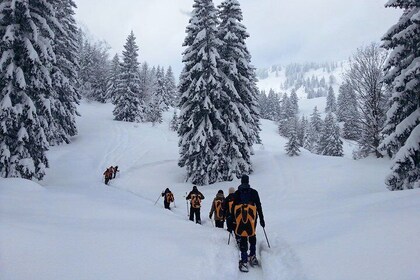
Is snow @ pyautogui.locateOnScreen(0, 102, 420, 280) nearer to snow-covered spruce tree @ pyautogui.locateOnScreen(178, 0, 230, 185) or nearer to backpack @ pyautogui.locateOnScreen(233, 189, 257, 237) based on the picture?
backpack @ pyautogui.locateOnScreen(233, 189, 257, 237)

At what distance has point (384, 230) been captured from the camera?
22.9 feet

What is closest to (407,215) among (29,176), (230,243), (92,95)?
(230,243)

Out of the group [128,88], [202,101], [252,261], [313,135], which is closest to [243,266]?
[252,261]

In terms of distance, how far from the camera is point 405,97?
13430 mm

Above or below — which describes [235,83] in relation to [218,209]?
above

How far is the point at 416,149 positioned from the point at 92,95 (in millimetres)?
69962

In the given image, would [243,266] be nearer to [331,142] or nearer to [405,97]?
[405,97]

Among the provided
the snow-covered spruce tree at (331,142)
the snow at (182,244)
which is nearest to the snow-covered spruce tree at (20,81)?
the snow at (182,244)

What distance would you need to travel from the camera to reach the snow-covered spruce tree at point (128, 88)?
5309 cm

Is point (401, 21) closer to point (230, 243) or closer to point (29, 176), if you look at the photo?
point (230, 243)

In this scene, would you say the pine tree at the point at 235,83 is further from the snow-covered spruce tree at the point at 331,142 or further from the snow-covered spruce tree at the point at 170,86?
the snow-covered spruce tree at the point at 170,86

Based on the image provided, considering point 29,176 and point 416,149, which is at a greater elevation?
point 416,149

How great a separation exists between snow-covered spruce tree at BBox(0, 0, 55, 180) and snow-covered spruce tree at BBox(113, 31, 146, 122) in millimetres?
34040

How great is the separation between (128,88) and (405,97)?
147ft
